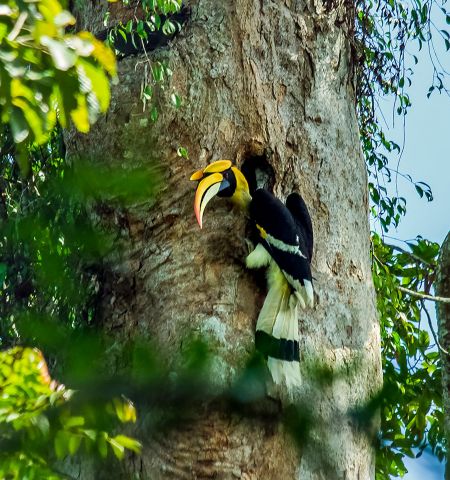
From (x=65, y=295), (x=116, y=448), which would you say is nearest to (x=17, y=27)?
(x=65, y=295)

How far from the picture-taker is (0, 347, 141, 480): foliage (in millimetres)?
918

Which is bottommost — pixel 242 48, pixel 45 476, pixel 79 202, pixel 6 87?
pixel 45 476

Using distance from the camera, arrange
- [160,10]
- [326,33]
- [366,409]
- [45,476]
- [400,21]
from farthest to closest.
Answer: [400,21] → [326,33] → [160,10] → [45,476] → [366,409]

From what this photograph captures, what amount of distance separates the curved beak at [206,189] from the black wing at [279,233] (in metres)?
0.16

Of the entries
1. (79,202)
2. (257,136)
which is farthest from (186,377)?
(257,136)

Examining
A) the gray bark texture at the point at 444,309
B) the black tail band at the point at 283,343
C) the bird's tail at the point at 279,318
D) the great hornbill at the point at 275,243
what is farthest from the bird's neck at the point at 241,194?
the gray bark texture at the point at 444,309

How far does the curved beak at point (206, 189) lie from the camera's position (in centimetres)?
254

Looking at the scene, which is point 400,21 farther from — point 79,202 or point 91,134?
point 79,202

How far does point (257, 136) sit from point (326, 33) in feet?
1.73

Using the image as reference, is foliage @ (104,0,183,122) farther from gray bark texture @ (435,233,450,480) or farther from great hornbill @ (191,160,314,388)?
gray bark texture @ (435,233,450,480)

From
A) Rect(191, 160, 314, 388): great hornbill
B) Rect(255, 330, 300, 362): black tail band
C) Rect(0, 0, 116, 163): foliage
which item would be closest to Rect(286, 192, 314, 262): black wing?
Rect(191, 160, 314, 388): great hornbill

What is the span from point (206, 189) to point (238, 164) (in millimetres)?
261

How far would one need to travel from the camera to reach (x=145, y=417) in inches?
37.1

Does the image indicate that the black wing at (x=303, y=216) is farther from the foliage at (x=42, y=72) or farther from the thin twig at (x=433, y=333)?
the foliage at (x=42, y=72)
